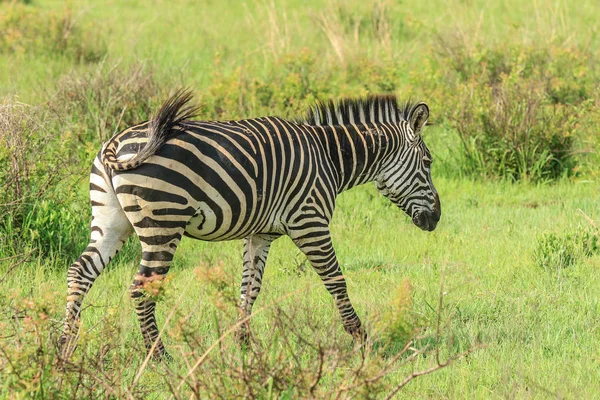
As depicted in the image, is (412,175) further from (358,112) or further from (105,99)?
(105,99)

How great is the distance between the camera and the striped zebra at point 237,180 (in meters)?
5.27

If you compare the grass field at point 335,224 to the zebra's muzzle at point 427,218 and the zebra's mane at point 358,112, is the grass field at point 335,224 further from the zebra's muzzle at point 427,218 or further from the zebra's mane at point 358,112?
the zebra's mane at point 358,112

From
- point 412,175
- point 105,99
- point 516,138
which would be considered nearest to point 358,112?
point 412,175

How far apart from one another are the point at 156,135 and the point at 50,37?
31.1ft

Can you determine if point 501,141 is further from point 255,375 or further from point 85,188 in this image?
point 255,375

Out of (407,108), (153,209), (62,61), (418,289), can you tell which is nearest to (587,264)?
(418,289)

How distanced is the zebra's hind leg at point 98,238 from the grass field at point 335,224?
0.91 feet

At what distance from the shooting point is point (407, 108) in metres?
6.81

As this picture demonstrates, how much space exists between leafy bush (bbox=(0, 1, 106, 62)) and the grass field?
47 mm

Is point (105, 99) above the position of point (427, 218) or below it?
below

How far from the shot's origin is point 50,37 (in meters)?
14.0

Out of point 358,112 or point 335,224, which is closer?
point 358,112

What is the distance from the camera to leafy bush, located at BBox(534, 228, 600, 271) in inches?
292

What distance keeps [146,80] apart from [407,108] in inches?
197
